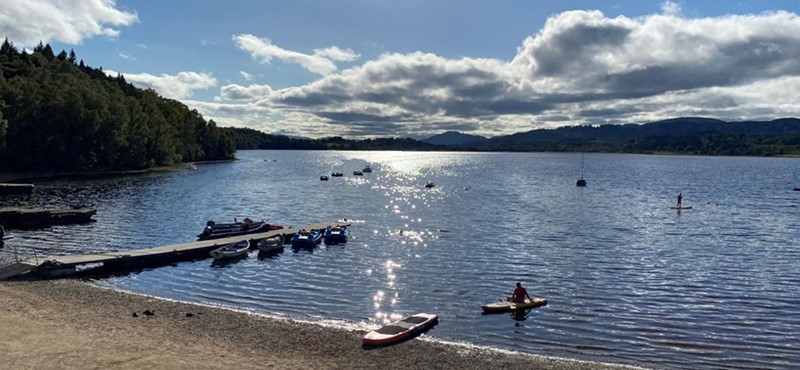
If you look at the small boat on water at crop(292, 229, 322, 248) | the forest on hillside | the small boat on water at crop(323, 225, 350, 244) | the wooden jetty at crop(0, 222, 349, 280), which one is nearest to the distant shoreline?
the forest on hillside

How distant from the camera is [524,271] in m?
45.6

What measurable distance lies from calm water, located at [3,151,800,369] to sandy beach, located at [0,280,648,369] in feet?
9.76

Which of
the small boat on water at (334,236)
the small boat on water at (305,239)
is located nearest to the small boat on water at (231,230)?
the small boat on water at (305,239)

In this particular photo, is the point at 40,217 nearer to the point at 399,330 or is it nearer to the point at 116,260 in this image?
the point at 116,260

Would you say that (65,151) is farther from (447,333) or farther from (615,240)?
(447,333)

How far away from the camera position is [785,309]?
35562 mm

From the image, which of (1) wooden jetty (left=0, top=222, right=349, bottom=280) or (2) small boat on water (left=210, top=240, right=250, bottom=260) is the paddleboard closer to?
(2) small boat on water (left=210, top=240, right=250, bottom=260)

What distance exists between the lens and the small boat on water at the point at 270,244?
52.1 metres

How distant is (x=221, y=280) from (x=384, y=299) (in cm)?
1239

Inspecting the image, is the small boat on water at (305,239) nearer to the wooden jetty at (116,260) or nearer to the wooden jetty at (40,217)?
the wooden jetty at (116,260)

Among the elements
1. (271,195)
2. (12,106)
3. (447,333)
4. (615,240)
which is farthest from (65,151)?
(447,333)

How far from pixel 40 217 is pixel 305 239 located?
31839 millimetres

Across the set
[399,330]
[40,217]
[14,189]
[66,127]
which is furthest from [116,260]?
[66,127]

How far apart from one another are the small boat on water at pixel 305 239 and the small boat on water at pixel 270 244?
1.49m
